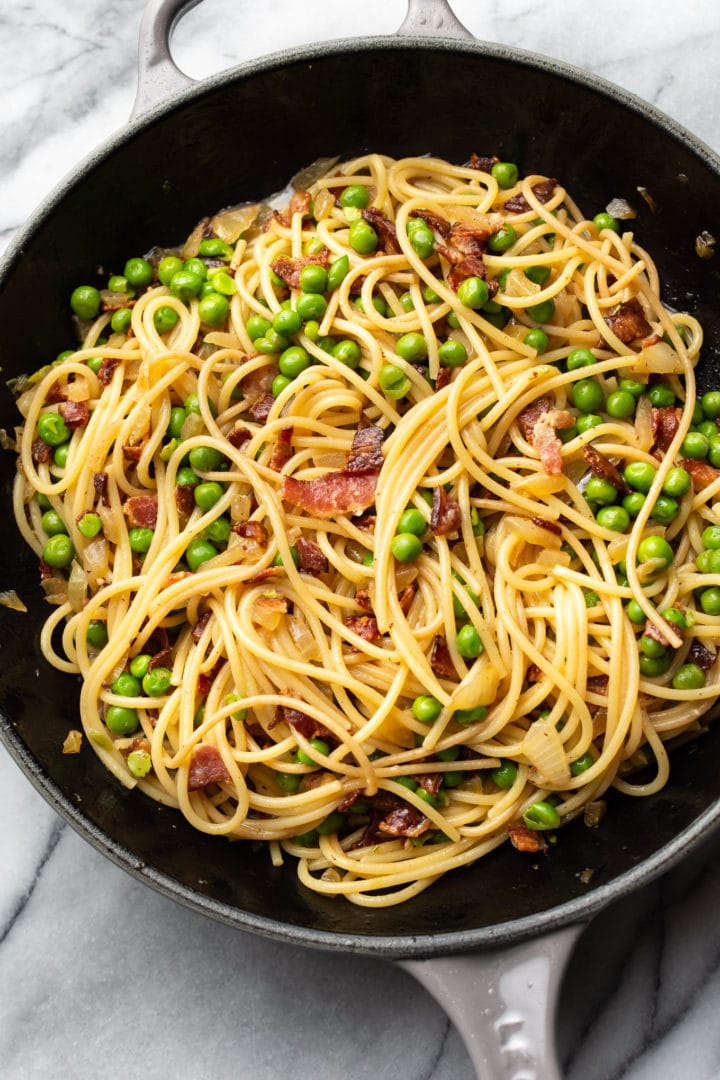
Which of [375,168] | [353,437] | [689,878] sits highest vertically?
[375,168]

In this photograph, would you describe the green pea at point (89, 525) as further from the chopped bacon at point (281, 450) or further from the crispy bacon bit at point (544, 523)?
the crispy bacon bit at point (544, 523)

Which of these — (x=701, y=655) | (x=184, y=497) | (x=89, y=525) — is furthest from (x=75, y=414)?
(x=701, y=655)

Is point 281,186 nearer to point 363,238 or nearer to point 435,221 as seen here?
point 363,238

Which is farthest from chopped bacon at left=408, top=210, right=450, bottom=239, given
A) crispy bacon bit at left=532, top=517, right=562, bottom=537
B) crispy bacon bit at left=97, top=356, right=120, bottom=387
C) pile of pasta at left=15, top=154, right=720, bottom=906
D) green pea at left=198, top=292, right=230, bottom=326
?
crispy bacon bit at left=97, top=356, right=120, bottom=387

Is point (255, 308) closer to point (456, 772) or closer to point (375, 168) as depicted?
point (375, 168)

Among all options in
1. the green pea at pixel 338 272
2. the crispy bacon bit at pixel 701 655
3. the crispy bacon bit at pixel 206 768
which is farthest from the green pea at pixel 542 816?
the green pea at pixel 338 272

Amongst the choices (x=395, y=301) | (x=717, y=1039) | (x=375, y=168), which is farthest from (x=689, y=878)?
(x=375, y=168)
